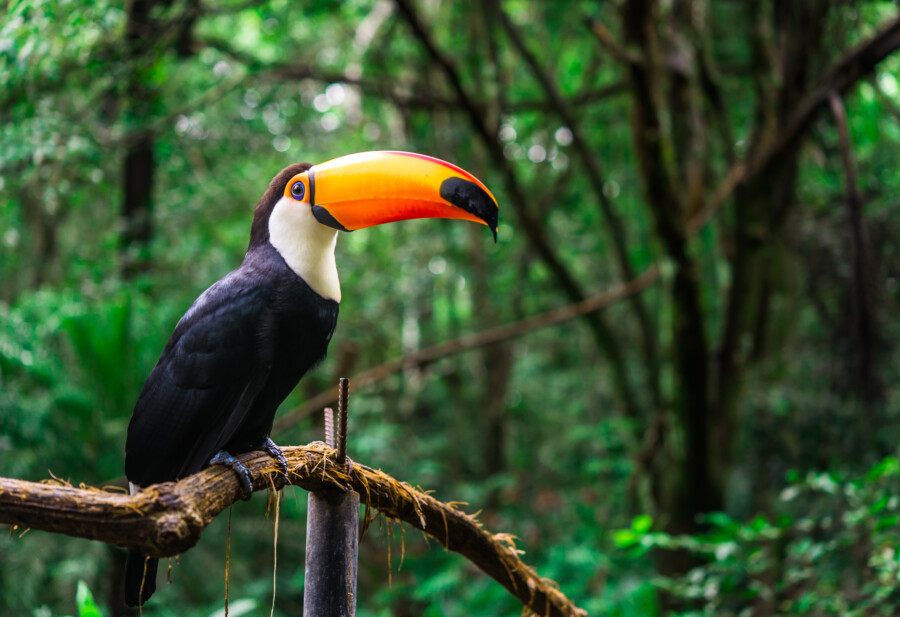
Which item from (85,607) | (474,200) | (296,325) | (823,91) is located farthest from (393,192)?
(823,91)

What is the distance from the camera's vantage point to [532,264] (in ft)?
22.1

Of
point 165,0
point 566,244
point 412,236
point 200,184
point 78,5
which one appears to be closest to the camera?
point 78,5

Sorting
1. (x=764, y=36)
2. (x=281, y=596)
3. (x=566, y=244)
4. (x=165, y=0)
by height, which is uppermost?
(x=566, y=244)

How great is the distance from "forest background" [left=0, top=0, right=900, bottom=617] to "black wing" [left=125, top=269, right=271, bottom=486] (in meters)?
0.36

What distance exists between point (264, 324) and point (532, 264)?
5.32 metres

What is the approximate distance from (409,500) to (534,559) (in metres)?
4.51

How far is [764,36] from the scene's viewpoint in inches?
158

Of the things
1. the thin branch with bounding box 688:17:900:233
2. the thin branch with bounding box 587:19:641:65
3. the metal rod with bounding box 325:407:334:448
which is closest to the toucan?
the metal rod with bounding box 325:407:334:448

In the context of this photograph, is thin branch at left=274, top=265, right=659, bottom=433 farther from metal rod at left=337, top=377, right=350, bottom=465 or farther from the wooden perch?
metal rod at left=337, top=377, right=350, bottom=465

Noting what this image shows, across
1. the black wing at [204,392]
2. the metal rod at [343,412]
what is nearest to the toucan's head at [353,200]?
the black wing at [204,392]

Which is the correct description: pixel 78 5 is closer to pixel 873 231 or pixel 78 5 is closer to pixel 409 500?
pixel 409 500

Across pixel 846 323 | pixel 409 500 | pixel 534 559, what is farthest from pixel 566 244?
pixel 409 500

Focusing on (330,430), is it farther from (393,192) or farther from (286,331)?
(393,192)

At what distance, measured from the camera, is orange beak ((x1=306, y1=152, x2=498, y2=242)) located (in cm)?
141
